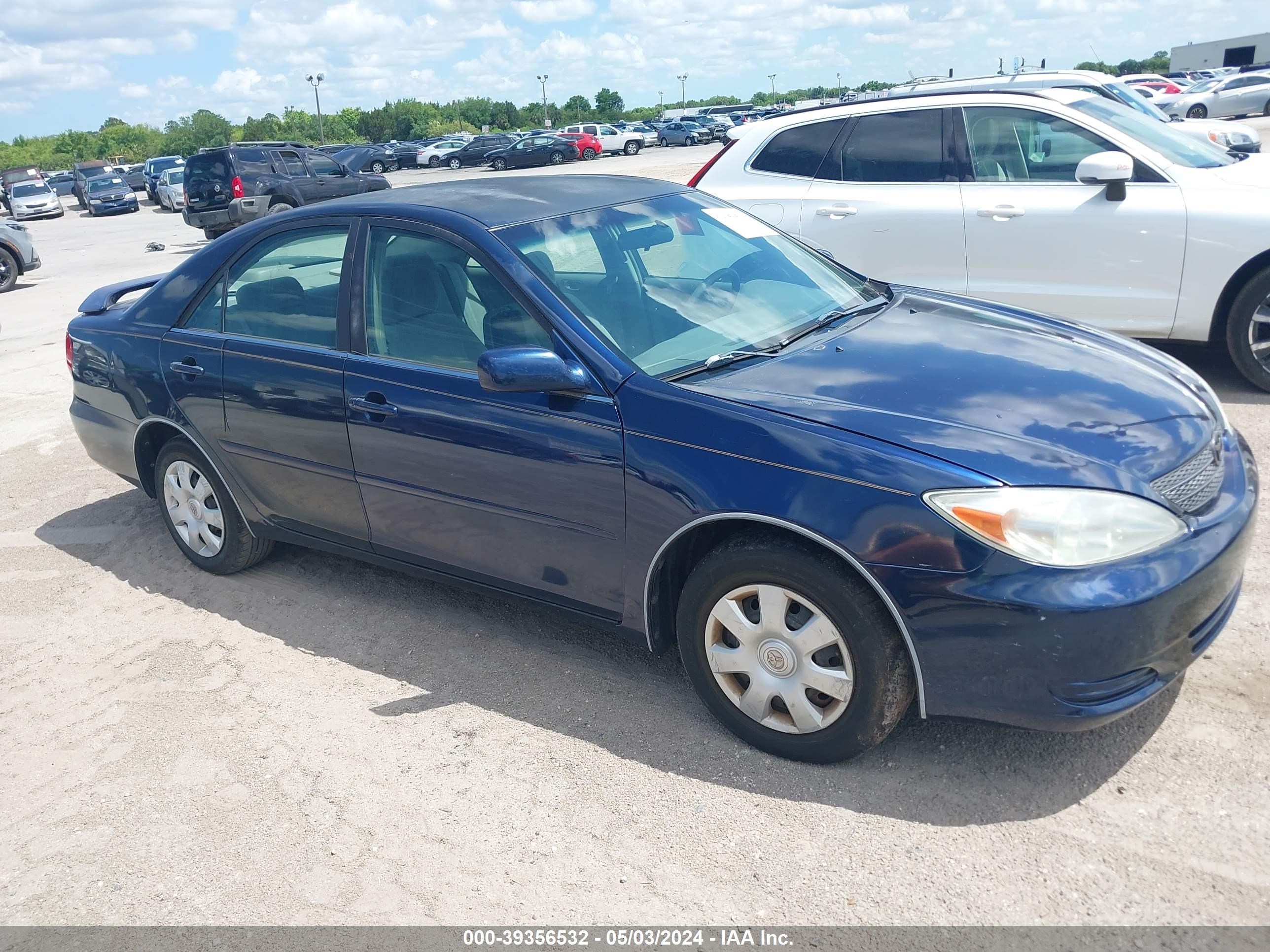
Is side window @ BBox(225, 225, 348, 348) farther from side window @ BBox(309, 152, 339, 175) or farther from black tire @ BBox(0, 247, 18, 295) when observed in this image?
side window @ BBox(309, 152, 339, 175)

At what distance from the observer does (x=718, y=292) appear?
393cm

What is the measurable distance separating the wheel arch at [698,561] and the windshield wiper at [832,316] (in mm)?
773

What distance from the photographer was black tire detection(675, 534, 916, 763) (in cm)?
290

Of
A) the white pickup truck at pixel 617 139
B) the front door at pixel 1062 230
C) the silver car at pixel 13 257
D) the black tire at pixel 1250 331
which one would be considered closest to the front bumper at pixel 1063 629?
the front door at pixel 1062 230

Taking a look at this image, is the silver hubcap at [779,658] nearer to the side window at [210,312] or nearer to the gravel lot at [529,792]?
the gravel lot at [529,792]

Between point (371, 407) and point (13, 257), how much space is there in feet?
52.0

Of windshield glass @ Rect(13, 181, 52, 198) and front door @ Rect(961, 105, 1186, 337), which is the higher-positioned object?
front door @ Rect(961, 105, 1186, 337)

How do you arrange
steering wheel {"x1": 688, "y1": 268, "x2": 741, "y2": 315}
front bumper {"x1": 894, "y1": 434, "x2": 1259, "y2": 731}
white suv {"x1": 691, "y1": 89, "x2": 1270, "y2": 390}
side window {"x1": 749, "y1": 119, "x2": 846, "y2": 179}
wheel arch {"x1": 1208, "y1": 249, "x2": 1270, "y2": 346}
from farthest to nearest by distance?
1. side window {"x1": 749, "y1": 119, "x2": 846, "y2": 179}
2. white suv {"x1": 691, "y1": 89, "x2": 1270, "y2": 390}
3. wheel arch {"x1": 1208, "y1": 249, "x2": 1270, "y2": 346}
4. steering wheel {"x1": 688, "y1": 268, "x2": 741, "y2": 315}
5. front bumper {"x1": 894, "y1": 434, "x2": 1259, "y2": 731}

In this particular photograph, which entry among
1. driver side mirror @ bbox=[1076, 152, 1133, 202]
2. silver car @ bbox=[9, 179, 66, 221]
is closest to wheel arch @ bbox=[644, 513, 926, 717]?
driver side mirror @ bbox=[1076, 152, 1133, 202]

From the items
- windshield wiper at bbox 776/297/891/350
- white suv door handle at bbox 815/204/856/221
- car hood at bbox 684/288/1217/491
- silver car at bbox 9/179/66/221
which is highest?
white suv door handle at bbox 815/204/856/221

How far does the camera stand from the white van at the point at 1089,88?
8.29 metres

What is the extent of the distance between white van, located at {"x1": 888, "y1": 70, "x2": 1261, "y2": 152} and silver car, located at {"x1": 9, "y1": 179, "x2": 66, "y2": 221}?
126ft

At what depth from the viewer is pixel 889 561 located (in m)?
2.80

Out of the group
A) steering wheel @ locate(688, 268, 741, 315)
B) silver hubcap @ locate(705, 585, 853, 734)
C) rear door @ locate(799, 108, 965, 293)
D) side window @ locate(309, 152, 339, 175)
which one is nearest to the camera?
silver hubcap @ locate(705, 585, 853, 734)
